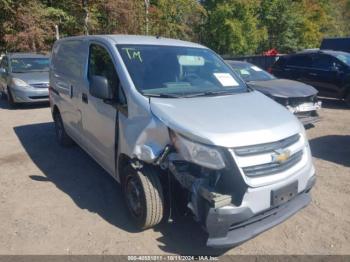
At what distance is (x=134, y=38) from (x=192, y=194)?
237 centimetres

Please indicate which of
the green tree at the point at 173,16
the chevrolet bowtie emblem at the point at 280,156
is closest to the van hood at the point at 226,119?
the chevrolet bowtie emblem at the point at 280,156

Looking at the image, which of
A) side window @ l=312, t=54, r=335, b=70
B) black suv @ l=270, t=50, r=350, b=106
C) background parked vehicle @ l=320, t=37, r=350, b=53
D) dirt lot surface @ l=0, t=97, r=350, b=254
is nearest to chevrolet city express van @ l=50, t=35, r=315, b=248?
dirt lot surface @ l=0, t=97, r=350, b=254

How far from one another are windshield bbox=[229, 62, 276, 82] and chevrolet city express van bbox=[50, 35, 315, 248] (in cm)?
410

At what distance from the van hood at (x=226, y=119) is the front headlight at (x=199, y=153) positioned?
0.18 feet

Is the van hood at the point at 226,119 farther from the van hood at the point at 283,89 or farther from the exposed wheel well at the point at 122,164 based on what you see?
the van hood at the point at 283,89

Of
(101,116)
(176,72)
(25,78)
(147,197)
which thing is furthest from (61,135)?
(25,78)

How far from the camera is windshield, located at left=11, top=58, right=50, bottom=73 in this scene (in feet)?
37.0

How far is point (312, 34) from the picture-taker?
33.3m

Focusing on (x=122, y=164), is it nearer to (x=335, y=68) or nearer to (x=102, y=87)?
(x=102, y=87)

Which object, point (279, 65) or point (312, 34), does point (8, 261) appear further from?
point (312, 34)

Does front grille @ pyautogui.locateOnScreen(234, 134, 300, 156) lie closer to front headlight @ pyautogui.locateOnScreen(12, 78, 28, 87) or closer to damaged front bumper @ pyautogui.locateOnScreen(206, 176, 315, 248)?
damaged front bumper @ pyautogui.locateOnScreen(206, 176, 315, 248)

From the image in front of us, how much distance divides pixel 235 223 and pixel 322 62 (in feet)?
30.0

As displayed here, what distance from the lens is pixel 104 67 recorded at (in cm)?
445

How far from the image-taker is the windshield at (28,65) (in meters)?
11.3
